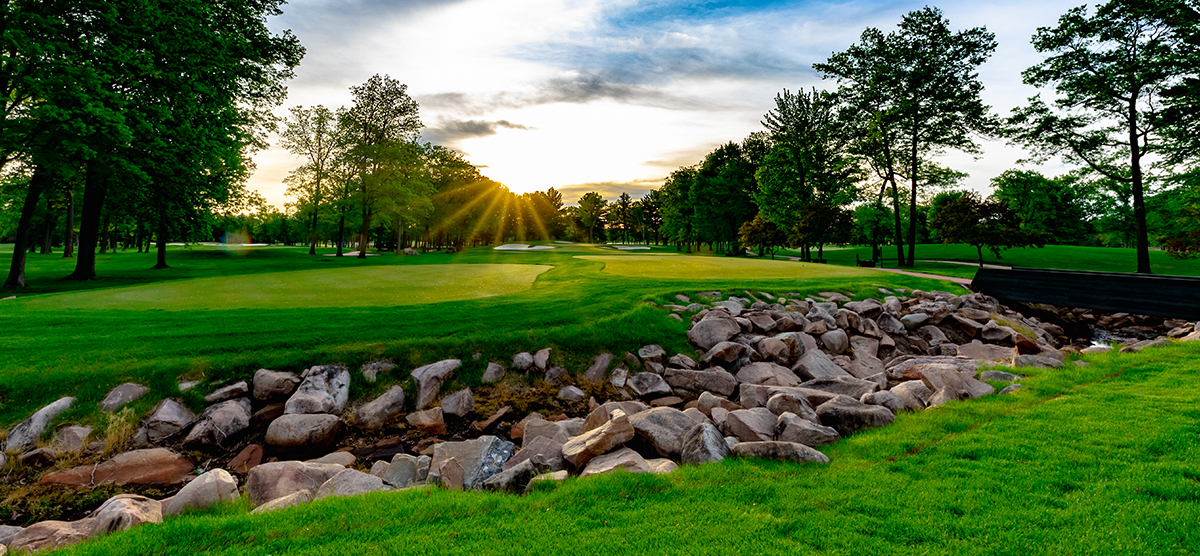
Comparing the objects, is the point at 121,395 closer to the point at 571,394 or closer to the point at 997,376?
the point at 571,394

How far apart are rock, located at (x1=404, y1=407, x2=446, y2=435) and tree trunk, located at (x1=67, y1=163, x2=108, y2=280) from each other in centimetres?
2565

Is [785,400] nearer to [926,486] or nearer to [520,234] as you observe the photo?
[926,486]

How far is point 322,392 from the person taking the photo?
7.89m

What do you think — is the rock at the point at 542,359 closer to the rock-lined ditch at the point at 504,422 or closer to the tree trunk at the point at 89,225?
the rock-lined ditch at the point at 504,422

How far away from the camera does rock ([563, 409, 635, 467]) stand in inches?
210

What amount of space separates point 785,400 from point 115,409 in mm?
9984

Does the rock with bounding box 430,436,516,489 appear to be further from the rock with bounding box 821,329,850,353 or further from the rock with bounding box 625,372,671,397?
the rock with bounding box 821,329,850,353

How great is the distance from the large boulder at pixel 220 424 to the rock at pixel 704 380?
7409mm

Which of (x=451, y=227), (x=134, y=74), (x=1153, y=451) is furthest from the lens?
(x=451, y=227)

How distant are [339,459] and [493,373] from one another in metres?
3.13

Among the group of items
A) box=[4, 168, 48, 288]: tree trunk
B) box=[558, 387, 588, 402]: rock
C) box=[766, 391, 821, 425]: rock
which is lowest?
box=[558, 387, 588, 402]: rock

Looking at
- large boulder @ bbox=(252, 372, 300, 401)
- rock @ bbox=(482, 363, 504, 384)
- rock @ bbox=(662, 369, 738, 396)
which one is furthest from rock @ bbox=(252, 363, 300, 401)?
rock @ bbox=(662, 369, 738, 396)

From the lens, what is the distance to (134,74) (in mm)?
17734

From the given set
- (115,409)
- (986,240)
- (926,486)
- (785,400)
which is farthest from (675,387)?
(986,240)
